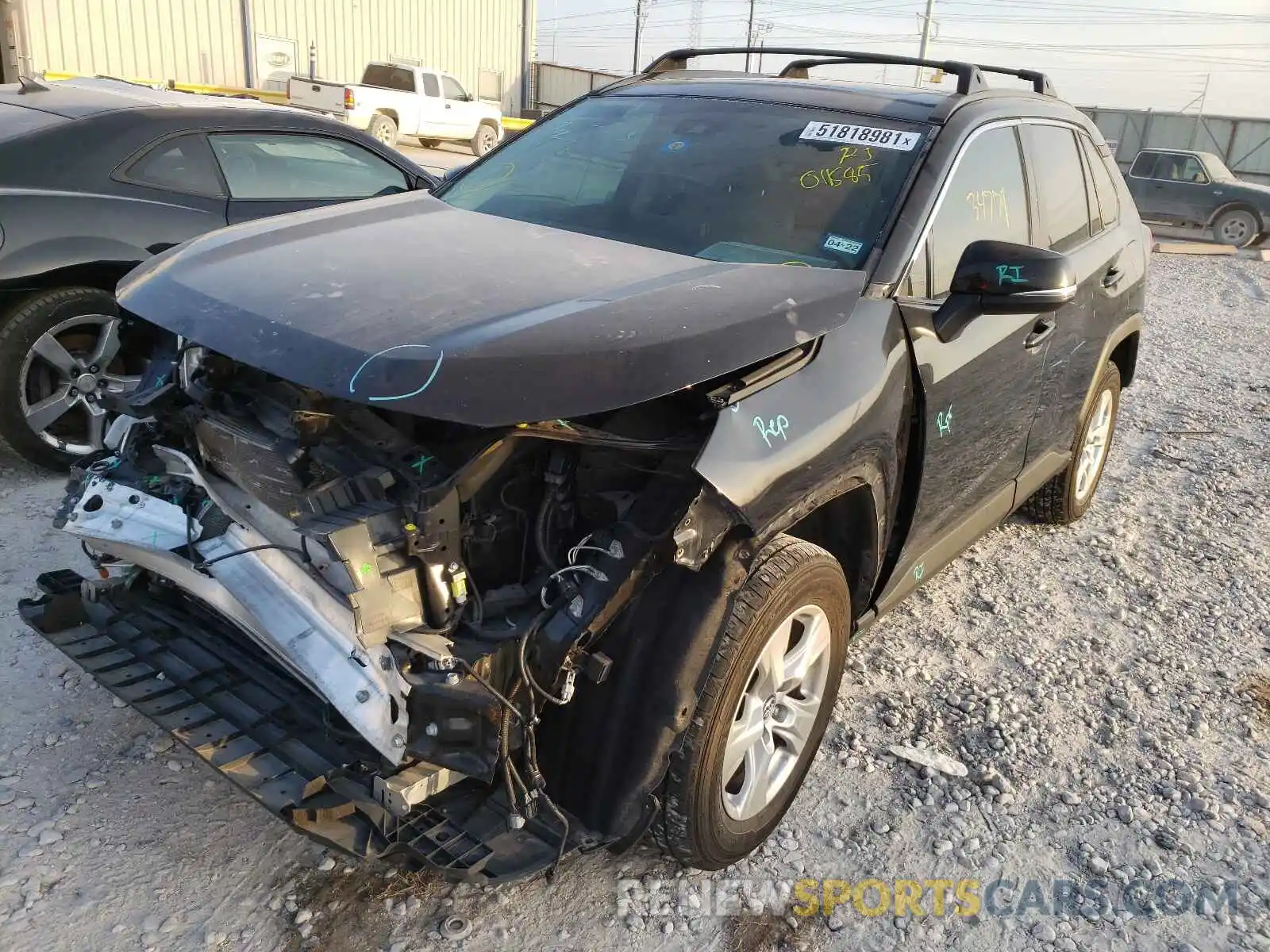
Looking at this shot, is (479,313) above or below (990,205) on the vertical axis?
below

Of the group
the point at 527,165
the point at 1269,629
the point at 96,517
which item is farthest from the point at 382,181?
the point at 1269,629

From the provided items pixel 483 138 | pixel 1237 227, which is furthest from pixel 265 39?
pixel 1237 227

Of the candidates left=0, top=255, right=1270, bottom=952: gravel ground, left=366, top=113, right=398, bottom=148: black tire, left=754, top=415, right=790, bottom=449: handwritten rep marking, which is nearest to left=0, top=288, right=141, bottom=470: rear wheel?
left=0, top=255, right=1270, bottom=952: gravel ground

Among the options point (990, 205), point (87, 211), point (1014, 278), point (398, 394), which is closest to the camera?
point (398, 394)

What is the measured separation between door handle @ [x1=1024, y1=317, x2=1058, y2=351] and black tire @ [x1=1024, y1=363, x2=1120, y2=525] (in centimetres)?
95

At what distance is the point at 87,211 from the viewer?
172 inches

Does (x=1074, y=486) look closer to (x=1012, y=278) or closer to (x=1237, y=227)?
(x=1012, y=278)

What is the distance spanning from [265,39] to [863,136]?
25390 millimetres

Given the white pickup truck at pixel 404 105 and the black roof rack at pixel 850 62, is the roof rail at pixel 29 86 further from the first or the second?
the white pickup truck at pixel 404 105

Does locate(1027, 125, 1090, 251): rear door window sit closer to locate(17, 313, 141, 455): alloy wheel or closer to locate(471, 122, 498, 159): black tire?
locate(17, 313, 141, 455): alloy wheel

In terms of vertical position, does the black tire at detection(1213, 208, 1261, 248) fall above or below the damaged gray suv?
below

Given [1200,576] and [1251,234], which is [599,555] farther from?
[1251,234]

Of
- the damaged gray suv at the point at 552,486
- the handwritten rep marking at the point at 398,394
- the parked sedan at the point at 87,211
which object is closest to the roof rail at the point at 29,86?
the parked sedan at the point at 87,211

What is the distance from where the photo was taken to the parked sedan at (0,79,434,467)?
425 centimetres
